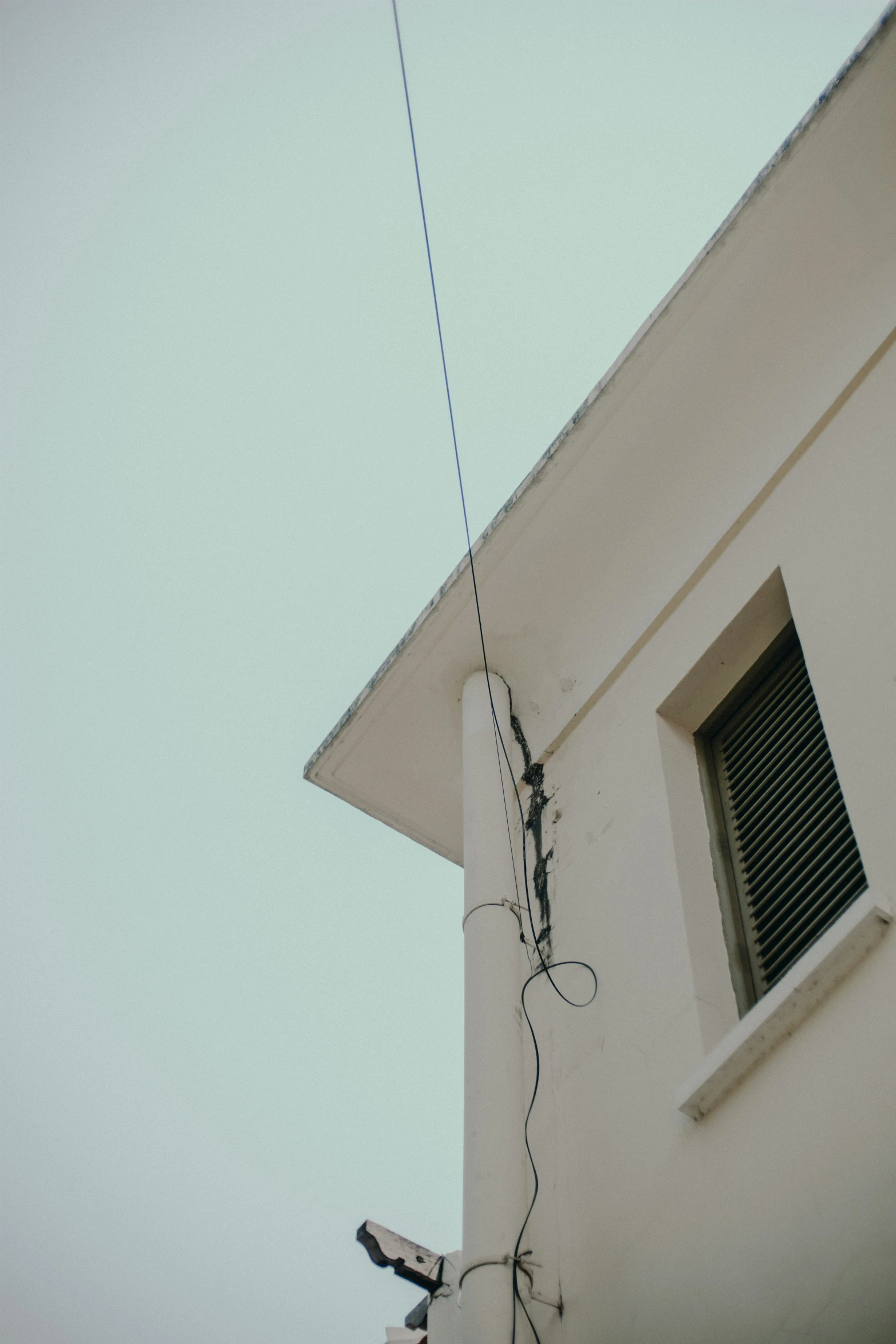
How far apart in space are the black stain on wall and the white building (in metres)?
0.02

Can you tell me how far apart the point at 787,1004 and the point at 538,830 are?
2591 millimetres

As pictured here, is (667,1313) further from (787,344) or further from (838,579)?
(787,344)

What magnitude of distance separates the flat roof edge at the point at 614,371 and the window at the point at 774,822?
1909mm

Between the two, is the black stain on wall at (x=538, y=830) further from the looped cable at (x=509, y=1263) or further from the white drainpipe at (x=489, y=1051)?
the looped cable at (x=509, y=1263)

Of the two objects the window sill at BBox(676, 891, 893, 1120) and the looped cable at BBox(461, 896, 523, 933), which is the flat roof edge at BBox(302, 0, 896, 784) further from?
the window sill at BBox(676, 891, 893, 1120)

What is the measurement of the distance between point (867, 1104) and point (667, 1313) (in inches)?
39.8

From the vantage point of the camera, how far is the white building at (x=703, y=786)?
3885 mm

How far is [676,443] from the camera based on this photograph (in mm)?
6938

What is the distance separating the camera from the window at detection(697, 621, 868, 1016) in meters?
4.84

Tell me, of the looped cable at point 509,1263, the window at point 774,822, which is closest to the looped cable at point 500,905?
the window at point 774,822

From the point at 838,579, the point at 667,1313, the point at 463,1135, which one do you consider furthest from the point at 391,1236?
the point at 838,579

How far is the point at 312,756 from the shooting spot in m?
8.21

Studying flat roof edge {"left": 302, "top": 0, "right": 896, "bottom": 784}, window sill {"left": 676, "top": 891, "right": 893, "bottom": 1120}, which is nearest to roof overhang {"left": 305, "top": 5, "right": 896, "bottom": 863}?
flat roof edge {"left": 302, "top": 0, "right": 896, "bottom": 784}

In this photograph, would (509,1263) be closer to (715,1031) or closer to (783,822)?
(715,1031)
